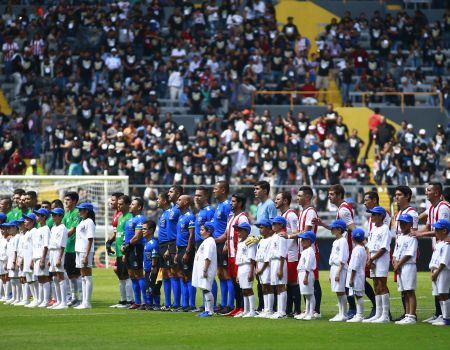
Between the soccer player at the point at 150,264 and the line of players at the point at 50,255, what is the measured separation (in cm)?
99

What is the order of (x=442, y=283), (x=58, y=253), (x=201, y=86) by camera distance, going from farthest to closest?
(x=201, y=86)
(x=58, y=253)
(x=442, y=283)

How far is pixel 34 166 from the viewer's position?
Answer: 3703 cm

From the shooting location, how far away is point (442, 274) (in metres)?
17.6

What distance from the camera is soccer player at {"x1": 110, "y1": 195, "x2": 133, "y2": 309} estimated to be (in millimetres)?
21781

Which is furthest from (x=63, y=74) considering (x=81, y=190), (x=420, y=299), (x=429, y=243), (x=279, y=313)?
(x=279, y=313)

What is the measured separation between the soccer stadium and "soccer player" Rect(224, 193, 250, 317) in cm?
4

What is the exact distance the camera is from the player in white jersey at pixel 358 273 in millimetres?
18141

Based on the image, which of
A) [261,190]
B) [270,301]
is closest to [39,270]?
[261,190]

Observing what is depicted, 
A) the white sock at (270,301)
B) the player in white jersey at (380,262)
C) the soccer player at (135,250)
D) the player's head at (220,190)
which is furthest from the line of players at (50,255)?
the player in white jersey at (380,262)

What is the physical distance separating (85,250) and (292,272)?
417 cm

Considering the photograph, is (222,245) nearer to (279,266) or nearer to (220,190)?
(220,190)

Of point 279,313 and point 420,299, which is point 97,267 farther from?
point 279,313

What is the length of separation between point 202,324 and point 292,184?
19.6 m

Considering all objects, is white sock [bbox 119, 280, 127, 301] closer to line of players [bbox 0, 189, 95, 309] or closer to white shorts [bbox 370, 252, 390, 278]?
line of players [bbox 0, 189, 95, 309]
